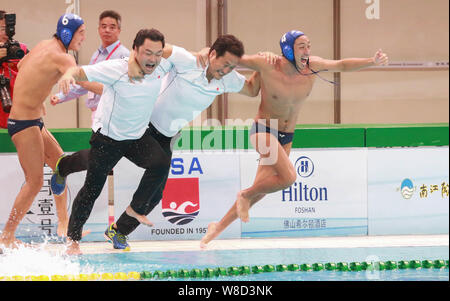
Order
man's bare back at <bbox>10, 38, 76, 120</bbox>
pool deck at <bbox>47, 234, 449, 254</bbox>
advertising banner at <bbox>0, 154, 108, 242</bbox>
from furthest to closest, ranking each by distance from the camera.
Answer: advertising banner at <bbox>0, 154, 108, 242</bbox> < pool deck at <bbox>47, 234, 449, 254</bbox> < man's bare back at <bbox>10, 38, 76, 120</bbox>

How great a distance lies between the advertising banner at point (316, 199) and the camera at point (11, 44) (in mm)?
2463

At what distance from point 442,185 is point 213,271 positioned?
10.7ft

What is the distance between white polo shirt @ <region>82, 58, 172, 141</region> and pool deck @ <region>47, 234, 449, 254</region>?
54.0 inches

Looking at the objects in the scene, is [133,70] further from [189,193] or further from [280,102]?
[189,193]

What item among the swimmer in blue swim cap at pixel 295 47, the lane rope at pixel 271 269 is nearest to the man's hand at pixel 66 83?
the lane rope at pixel 271 269

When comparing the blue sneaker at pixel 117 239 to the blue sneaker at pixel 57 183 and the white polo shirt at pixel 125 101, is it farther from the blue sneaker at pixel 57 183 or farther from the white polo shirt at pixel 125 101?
the white polo shirt at pixel 125 101

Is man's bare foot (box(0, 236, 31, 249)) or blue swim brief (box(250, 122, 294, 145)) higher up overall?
blue swim brief (box(250, 122, 294, 145))

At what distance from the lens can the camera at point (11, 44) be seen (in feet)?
22.2

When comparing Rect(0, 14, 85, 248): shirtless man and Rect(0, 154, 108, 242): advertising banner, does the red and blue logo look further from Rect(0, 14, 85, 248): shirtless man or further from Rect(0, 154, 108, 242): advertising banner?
Rect(0, 14, 85, 248): shirtless man

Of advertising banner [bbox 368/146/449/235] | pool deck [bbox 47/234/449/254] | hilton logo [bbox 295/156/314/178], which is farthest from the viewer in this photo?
advertising banner [bbox 368/146/449/235]

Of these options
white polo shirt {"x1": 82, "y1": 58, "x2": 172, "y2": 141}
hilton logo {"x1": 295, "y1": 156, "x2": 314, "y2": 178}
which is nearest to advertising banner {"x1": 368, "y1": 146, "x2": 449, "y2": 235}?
hilton logo {"x1": 295, "y1": 156, "x2": 314, "y2": 178}

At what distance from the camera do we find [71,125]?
7879 mm

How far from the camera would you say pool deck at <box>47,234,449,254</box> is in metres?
7.36
